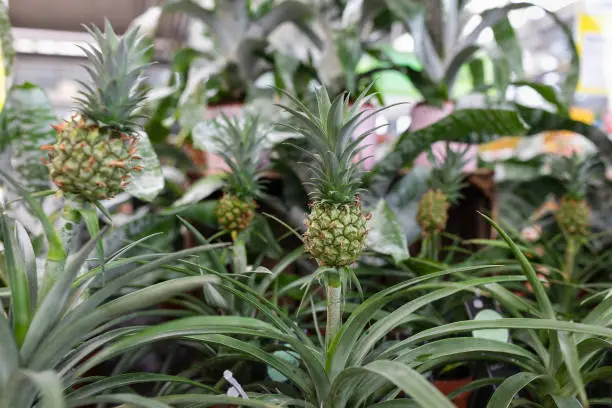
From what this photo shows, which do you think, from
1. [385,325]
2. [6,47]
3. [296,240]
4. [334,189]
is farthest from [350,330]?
[6,47]

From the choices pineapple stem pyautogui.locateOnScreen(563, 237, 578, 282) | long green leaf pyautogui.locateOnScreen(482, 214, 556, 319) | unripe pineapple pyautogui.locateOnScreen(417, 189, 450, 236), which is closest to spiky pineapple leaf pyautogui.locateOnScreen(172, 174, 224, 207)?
unripe pineapple pyautogui.locateOnScreen(417, 189, 450, 236)

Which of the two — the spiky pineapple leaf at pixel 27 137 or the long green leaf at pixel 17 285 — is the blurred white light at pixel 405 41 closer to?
the spiky pineapple leaf at pixel 27 137

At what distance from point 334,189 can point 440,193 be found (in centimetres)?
45

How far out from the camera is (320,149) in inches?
23.9

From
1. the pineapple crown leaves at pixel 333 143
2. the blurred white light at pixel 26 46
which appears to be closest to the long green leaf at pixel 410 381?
the pineapple crown leaves at pixel 333 143

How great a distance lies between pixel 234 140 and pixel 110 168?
32 cm

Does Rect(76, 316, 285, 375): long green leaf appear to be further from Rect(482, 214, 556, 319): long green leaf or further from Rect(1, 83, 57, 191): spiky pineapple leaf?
Rect(1, 83, 57, 191): spiky pineapple leaf

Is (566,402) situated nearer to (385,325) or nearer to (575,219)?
(385,325)

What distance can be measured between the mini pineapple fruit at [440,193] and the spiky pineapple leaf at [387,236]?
0.32 feet

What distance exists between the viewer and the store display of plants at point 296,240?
52 centimetres

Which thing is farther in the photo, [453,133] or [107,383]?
[453,133]

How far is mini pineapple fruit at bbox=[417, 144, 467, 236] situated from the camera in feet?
3.19

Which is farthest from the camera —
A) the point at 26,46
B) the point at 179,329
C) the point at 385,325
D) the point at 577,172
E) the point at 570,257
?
the point at 26,46

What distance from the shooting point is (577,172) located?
3.98 feet
